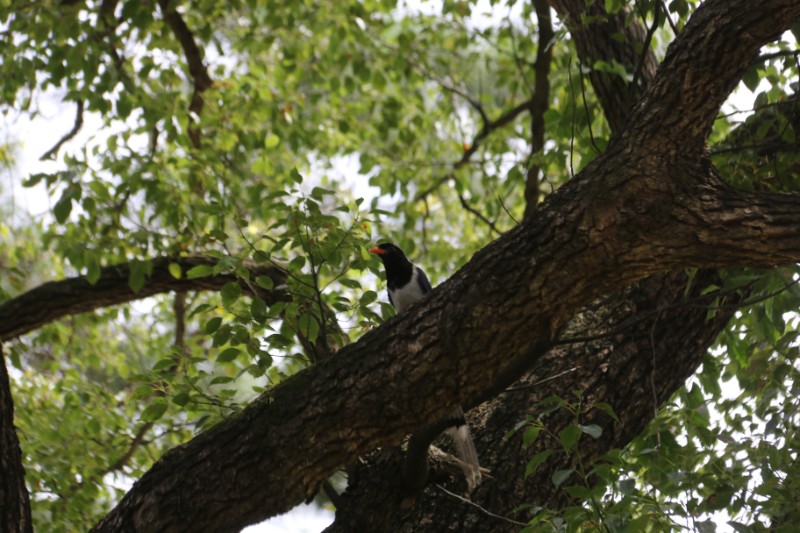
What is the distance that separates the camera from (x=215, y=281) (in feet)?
14.1

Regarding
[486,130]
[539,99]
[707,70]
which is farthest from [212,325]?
[486,130]

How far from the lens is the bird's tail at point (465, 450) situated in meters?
2.97

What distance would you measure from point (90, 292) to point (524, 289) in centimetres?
268

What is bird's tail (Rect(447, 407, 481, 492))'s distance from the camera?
297cm

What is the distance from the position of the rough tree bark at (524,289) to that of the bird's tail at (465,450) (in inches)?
17.8

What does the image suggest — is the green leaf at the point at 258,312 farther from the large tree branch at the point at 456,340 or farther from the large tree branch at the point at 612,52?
the large tree branch at the point at 612,52

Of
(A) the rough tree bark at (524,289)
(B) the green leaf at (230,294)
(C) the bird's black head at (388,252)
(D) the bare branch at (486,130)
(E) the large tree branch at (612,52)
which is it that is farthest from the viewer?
(D) the bare branch at (486,130)

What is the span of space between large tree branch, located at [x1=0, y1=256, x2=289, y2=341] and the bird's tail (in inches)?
54.0

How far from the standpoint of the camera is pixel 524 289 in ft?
8.04

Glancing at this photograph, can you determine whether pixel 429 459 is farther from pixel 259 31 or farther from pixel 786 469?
pixel 259 31

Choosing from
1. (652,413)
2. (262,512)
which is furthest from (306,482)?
(652,413)

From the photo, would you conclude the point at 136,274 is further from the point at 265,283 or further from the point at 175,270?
the point at 265,283

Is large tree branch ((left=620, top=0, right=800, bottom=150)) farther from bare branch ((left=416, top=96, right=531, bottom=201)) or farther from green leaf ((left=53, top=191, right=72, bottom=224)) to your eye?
bare branch ((left=416, top=96, right=531, bottom=201))

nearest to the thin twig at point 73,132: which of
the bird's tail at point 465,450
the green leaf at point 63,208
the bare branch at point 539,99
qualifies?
the green leaf at point 63,208
